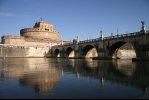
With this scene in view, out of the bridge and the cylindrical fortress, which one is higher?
the cylindrical fortress

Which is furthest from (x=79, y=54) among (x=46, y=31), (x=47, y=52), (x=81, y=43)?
(x=46, y=31)

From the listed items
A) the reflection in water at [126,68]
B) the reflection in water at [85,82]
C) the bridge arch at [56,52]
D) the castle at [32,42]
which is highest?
the castle at [32,42]

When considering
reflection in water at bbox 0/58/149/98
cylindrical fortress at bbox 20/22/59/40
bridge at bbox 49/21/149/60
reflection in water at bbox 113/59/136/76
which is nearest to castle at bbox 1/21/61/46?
cylindrical fortress at bbox 20/22/59/40

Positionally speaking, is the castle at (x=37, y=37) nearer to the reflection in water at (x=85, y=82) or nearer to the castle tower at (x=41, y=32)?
the castle tower at (x=41, y=32)

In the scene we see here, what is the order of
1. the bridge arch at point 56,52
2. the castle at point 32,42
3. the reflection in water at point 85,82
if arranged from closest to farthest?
the reflection in water at point 85,82
the castle at point 32,42
the bridge arch at point 56,52

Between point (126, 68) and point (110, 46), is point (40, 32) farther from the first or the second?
point (126, 68)

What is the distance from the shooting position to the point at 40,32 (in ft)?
259

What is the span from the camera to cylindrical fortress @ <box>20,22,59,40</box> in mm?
78125

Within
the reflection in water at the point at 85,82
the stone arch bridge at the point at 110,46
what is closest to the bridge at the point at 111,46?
the stone arch bridge at the point at 110,46

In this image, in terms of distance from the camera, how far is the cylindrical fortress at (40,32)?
78125 mm

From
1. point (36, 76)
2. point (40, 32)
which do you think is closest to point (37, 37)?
point (40, 32)

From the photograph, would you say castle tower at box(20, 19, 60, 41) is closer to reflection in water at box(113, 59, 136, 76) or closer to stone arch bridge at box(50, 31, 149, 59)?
stone arch bridge at box(50, 31, 149, 59)

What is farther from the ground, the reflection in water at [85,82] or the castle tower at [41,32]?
the castle tower at [41,32]

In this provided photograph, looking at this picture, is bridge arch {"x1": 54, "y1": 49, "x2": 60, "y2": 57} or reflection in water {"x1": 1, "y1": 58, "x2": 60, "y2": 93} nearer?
reflection in water {"x1": 1, "y1": 58, "x2": 60, "y2": 93}
